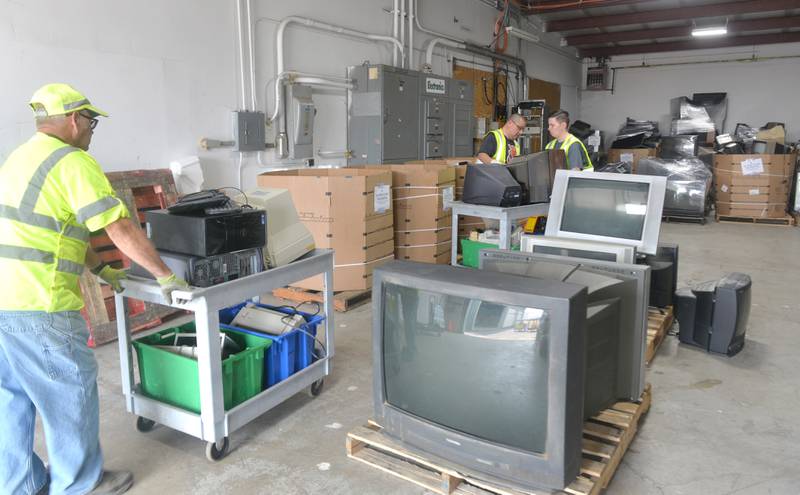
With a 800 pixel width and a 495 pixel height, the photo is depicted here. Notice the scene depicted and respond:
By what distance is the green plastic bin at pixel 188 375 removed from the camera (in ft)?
7.65

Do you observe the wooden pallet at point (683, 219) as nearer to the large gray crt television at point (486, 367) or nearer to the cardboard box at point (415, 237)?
the cardboard box at point (415, 237)

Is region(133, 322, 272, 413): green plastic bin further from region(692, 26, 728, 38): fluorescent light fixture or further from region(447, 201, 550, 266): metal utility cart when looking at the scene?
region(692, 26, 728, 38): fluorescent light fixture

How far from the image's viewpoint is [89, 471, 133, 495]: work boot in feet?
6.85

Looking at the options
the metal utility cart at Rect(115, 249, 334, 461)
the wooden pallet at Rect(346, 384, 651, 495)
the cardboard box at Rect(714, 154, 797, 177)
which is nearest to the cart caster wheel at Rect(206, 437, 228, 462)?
the metal utility cart at Rect(115, 249, 334, 461)

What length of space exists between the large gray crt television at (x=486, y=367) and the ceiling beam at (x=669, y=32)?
35.6 feet

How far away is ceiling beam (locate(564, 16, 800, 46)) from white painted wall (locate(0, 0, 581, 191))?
23.3ft

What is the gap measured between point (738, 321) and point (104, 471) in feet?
11.3

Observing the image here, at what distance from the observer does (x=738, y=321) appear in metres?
3.37

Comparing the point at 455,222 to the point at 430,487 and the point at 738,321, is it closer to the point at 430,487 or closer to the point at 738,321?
the point at 738,321

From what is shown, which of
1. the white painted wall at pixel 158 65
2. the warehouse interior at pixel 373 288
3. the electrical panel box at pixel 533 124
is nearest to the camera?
the warehouse interior at pixel 373 288

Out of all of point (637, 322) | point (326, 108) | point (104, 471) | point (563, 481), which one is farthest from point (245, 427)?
point (326, 108)

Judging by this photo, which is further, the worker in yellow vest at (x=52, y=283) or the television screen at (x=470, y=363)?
the worker in yellow vest at (x=52, y=283)

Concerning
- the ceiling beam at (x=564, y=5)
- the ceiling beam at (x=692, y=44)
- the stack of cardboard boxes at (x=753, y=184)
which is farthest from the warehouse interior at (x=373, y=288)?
the ceiling beam at (x=692, y=44)

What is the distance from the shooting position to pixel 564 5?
8.70 metres
